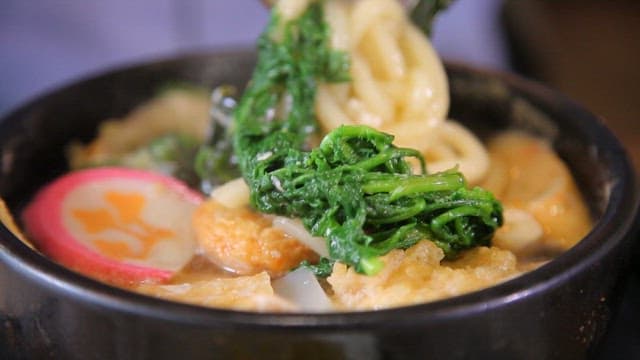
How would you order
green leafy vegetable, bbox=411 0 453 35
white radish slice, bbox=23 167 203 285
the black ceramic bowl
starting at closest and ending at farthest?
the black ceramic bowl
white radish slice, bbox=23 167 203 285
green leafy vegetable, bbox=411 0 453 35

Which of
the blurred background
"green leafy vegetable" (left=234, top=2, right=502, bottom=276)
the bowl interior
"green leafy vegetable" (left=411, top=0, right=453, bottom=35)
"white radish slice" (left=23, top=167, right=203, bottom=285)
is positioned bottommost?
the blurred background

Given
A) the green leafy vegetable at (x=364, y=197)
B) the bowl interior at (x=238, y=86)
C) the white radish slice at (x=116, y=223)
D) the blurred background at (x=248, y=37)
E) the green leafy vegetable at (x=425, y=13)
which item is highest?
the green leafy vegetable at (x=425, y=13)

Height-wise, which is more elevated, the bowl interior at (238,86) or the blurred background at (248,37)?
the bowl interior at (238,86)

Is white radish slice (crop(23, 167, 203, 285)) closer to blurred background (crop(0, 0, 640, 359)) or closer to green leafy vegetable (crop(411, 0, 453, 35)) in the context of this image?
green leafy vegetable (crop(411, 0, 453, 35))

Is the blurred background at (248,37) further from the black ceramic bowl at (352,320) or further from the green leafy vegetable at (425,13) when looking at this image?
the black ceramic bowl at (352,320)

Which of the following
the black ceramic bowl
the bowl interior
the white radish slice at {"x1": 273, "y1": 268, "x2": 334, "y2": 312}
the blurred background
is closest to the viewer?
the black ceramic bowl

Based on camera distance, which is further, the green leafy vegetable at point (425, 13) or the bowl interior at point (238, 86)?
the green leafy vegetable at point (425, 13)

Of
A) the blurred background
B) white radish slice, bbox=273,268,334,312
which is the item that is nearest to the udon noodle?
white radish slice, bbox=273,268,334,312

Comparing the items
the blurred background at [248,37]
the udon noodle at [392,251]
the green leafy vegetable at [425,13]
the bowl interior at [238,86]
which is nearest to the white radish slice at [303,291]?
the udon noodle at [392,251]
